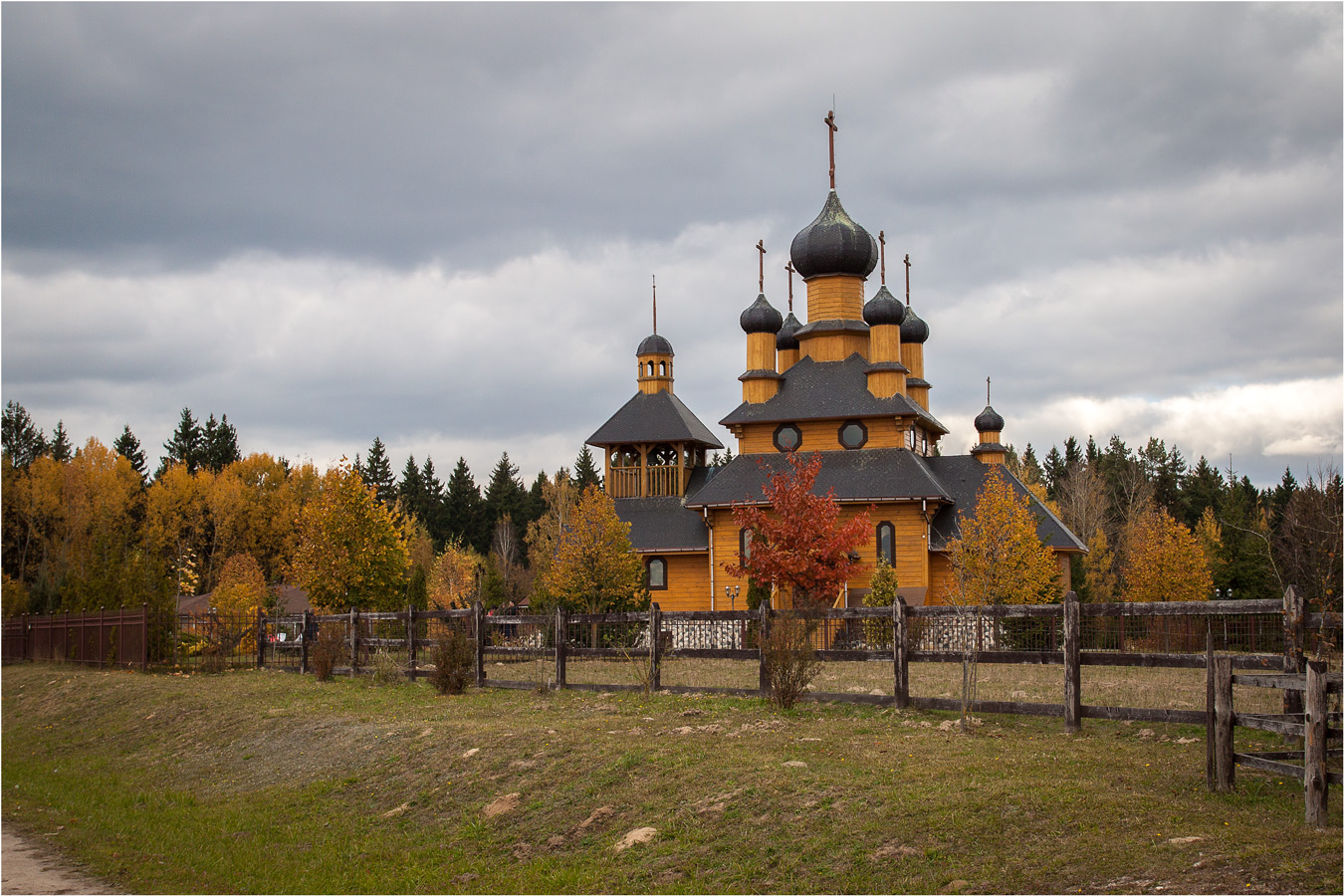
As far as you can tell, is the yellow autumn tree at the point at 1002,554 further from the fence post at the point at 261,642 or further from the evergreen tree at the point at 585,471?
the evergreen tree at the point at 585,471

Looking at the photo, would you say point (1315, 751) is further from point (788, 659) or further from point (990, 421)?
point (990, 421)

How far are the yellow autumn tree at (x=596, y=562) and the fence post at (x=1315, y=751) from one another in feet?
95.9

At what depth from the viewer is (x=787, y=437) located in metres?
Result: 41.2

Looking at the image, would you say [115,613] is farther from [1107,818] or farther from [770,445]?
[1107,818]

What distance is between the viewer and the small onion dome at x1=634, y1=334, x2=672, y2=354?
49.2 m

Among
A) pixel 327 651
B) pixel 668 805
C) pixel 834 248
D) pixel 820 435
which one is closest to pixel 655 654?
pixel 668 805

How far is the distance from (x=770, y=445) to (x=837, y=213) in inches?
386

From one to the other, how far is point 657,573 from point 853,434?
8817 mm

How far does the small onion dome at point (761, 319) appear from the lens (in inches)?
1700

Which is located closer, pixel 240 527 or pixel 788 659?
pixel 788 659

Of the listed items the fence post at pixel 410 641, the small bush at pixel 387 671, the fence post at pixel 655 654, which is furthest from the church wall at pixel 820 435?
the fence post at pixel 655 654

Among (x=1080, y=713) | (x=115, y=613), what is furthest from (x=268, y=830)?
(x=115, y=613)

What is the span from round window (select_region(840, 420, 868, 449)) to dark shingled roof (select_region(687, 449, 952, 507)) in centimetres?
47

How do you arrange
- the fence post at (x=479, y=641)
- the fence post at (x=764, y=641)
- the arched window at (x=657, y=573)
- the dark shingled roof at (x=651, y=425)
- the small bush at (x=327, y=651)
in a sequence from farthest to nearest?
the dark shingled roof at (x=651, y=425)
the arched window at (x=657, y=573)
the small bush at (x=327, y=651)
the fence post at (x=479, y=641)
the fence post at (x=764, y=641)
